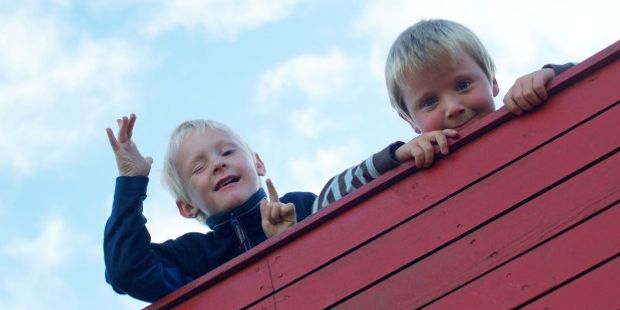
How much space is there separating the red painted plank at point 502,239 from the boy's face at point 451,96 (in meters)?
0.90

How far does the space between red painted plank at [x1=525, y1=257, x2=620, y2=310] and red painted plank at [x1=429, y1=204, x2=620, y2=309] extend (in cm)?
2

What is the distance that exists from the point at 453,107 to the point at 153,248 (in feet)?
4.33

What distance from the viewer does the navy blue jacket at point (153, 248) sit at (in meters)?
3.80

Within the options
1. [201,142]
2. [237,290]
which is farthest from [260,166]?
[237,290]

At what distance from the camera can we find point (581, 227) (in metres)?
2.83

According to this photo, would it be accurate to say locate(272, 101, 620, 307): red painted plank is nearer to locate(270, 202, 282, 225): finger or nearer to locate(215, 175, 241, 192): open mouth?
locate(270, 202, 282, 225): finger

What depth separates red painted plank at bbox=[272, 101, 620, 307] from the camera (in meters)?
2.99

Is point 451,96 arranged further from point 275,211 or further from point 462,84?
point 275,211

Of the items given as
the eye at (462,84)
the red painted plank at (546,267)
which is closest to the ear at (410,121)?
the eye at (462,84)

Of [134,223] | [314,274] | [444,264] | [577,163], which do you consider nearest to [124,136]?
[134,223]

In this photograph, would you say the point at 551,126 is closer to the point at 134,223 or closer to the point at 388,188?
the point at 388,188

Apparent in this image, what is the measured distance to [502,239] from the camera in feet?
9.66

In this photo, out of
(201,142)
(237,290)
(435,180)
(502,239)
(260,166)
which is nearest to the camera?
(502,239)

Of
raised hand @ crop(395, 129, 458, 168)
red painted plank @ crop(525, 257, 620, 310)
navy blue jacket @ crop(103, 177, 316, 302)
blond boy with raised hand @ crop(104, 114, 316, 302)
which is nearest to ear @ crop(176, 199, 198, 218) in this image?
blond boy with raised hand @ crop(104, 114, 316, 302)
